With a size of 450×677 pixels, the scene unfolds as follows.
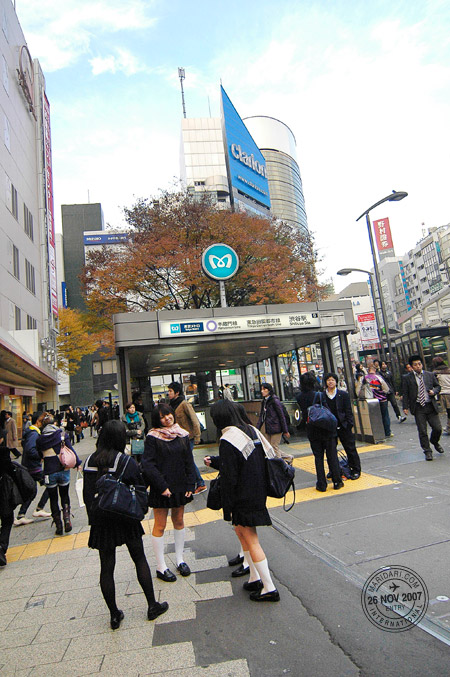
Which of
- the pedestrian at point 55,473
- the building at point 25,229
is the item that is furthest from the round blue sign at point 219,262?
the pedestrian at point 55,473

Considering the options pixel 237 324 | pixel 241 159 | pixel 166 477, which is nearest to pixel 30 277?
pixel 237 324

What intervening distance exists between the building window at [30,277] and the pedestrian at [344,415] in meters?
21.9

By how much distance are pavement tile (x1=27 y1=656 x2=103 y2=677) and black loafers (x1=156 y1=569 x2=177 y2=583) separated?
1106 mm

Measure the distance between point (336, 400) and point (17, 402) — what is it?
19.4m

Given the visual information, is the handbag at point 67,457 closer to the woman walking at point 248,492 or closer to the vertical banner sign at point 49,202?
the woman walking at point 248,492

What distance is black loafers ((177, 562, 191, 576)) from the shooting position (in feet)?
12.8

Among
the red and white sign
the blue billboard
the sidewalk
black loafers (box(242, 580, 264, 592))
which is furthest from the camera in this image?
the red and white sign

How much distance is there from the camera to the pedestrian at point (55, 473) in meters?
5.94

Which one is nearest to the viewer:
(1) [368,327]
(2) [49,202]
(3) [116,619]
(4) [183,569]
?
(3) [116,619]

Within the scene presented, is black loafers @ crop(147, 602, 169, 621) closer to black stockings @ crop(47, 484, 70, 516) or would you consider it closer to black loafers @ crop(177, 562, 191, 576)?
black loafers @ crop(177, 562, 191, 576)

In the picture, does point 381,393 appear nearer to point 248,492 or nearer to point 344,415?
point 344,415

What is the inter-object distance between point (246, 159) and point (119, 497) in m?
71.4

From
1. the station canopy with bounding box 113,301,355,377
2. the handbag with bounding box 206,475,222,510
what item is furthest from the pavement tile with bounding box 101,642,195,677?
the station canopy with bounding box 113,301,355,377

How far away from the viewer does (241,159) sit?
66.8 meters
